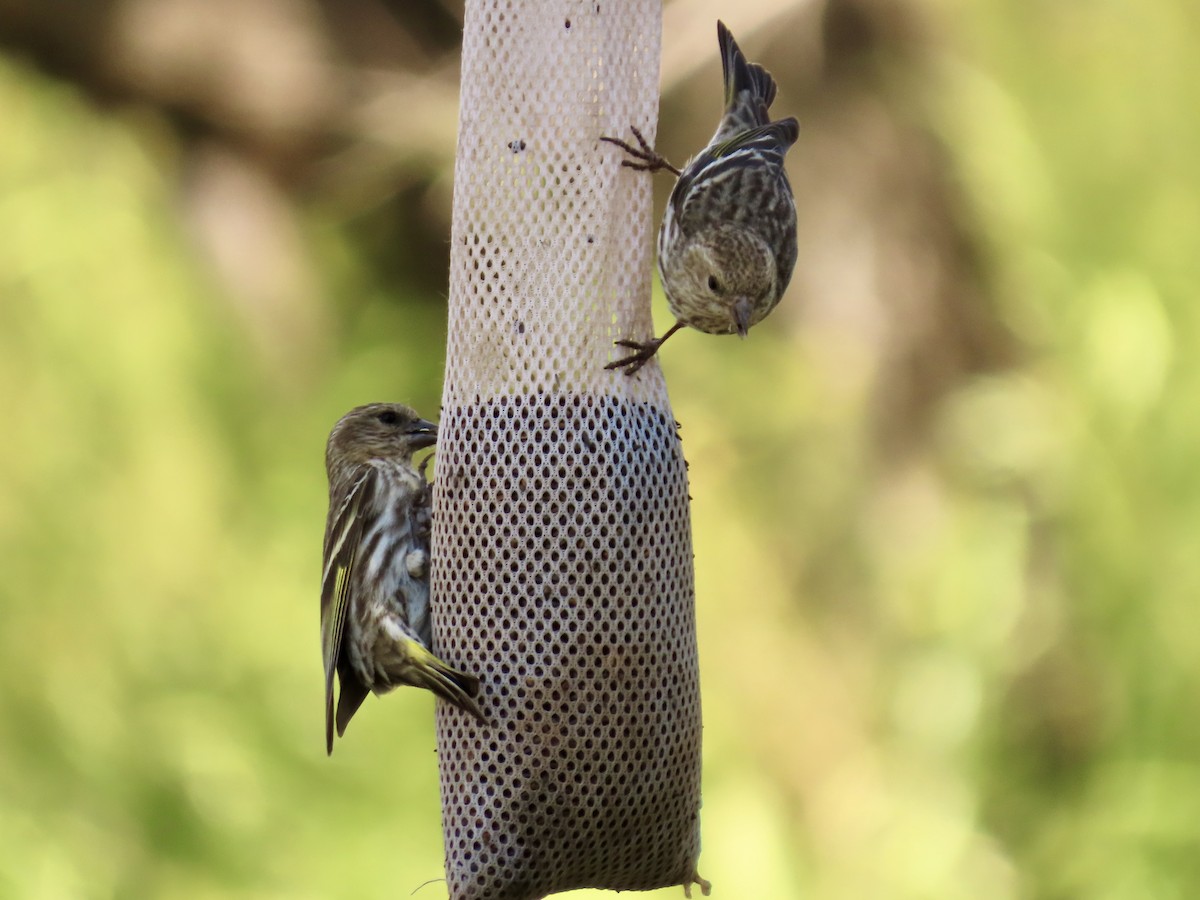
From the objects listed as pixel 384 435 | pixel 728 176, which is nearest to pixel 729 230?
pixel 728 176

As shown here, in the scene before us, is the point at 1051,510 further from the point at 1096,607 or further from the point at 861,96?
the point at 861,96

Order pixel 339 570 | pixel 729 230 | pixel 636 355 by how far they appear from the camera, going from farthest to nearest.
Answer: pixel 729 230
pixel 339 570
pixel 636 355

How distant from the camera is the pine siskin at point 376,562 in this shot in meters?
4.01

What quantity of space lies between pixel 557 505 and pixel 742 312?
2.54ft

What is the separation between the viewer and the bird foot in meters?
3.83

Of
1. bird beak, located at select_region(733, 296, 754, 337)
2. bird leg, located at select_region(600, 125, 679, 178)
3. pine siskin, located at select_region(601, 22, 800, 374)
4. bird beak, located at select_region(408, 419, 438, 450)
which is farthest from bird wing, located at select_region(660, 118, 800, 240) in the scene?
bird beak, located at select_region(408, 419, 438, 450)

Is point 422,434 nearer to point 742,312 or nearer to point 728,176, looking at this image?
point 742,312

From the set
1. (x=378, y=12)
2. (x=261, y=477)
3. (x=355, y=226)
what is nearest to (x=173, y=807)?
(x=261, y=477)

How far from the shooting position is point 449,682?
3.73 meters

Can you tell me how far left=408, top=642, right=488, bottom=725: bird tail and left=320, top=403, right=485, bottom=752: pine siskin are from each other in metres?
0.02

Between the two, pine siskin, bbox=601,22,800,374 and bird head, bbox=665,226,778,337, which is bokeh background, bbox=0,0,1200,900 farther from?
bird head, bbox=665,226,778,337

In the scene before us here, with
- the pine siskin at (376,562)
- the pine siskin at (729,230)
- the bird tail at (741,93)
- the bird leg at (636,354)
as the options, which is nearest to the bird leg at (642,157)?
the pine siskin at (729,230)

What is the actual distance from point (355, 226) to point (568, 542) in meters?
4.22

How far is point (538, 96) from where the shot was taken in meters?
3.86
